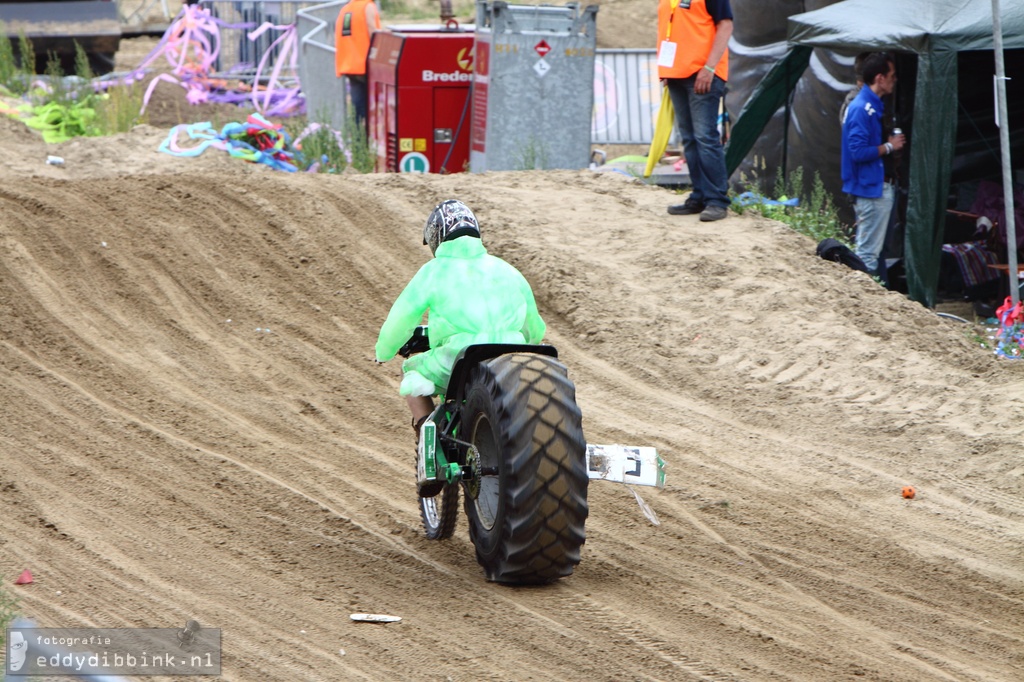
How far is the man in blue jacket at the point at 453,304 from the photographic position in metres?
5.77

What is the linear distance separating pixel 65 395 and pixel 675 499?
402cm

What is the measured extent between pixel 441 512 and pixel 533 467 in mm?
1041

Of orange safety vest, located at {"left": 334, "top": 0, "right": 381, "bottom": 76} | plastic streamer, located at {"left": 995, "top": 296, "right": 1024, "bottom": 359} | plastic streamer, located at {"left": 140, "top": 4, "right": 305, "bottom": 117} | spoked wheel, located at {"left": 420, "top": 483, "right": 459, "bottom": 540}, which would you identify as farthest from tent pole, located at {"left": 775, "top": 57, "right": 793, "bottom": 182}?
plastic streamer, located at {"left": 140, "top": 4, "right": 305, "bottom": 117}

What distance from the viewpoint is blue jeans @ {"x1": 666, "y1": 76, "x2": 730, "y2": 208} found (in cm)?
1060

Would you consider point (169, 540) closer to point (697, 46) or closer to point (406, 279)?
point (406, 279)

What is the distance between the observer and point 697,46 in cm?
1052

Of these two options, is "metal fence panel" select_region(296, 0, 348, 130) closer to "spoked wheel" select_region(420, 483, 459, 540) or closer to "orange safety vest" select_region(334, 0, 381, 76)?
"orange safety vest" select_region(334, 0, 381, 76)

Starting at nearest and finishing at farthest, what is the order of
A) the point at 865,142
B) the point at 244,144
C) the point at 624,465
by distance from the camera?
the point at 624,465 → the point at 865,142 → the point at 244,144

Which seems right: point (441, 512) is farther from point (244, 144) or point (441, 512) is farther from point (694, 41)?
point (244, 144)

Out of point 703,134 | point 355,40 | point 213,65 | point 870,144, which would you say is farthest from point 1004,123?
point 213,65

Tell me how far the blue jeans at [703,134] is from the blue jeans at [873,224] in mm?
1224

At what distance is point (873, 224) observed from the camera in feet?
36.2

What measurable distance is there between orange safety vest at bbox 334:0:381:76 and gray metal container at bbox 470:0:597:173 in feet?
6.51

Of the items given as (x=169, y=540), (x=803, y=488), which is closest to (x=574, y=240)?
(x=803, y=488)
